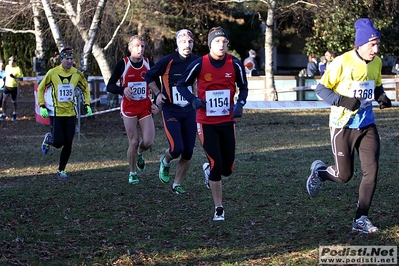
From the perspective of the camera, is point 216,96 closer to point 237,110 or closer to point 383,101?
point 237,110

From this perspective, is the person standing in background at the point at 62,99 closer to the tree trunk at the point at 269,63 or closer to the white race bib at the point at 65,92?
the white race bib at the point at 65,92

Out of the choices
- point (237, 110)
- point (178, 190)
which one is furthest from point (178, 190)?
point (237, 110)

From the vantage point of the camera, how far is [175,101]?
9383 millimetres

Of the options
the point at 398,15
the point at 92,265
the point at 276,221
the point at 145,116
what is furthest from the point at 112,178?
the point at 398,15

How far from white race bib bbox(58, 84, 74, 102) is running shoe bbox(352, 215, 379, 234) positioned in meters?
5.71

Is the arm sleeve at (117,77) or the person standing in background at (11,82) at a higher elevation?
the arm sleeve at (117,77)

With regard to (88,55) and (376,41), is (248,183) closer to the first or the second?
(376,41)

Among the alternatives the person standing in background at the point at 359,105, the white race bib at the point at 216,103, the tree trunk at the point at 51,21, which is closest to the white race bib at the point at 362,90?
the person standing in background at the point at 359,105

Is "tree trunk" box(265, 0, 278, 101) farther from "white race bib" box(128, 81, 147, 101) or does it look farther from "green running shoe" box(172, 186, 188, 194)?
"green running shoe" box(172, 186, 188, 194)

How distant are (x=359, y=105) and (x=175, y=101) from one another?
3055 millimetres

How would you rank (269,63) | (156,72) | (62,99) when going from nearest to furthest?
(156,72), (62,99), (269,63)

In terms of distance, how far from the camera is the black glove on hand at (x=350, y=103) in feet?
22.7

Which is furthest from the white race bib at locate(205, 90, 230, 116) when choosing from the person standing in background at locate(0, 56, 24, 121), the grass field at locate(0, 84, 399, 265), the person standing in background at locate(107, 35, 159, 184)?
the person standing in background at locate(0, 56, 24, 121)

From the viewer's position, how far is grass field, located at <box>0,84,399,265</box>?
21.9ft
